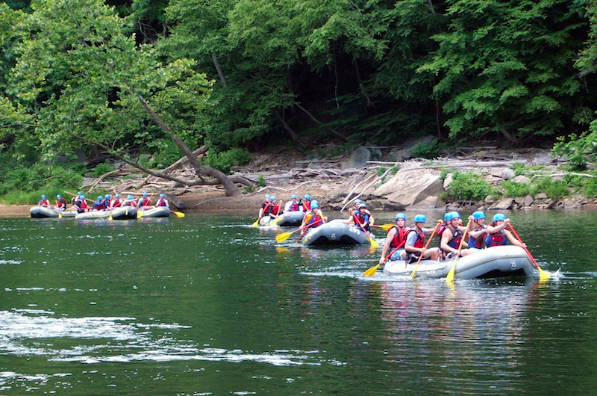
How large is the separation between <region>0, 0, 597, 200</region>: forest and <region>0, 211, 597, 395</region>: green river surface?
54.5 feet

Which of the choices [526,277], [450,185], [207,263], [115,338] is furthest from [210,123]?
[115,338]

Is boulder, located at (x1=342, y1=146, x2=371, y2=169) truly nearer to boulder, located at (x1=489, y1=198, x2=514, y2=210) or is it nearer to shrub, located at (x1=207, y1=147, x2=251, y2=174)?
shrub, located at (x1=207, y1=147, x2=251, y2=174)

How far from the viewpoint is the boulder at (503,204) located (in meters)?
32.2

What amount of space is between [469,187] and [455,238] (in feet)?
58.5

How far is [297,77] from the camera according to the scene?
1909 inches

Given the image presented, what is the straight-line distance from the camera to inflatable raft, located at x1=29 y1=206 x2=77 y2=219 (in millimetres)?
37344

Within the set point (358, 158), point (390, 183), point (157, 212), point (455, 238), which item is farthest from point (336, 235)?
point (358, 158)

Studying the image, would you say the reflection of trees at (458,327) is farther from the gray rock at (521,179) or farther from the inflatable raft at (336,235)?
the gray rock at (521,179)

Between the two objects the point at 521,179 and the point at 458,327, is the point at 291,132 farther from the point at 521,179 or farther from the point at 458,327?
the point at 458,327

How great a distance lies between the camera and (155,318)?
12.1 meters

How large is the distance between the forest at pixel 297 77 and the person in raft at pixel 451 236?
695 inches

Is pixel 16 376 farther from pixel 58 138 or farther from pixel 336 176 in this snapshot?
pixel 336 176

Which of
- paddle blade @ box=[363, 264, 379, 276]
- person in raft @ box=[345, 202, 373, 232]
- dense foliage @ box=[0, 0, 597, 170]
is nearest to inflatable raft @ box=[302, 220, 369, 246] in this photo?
person in raft @ box=[345, 202, 373, 232]

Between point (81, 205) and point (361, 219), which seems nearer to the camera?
point (361, 219)
